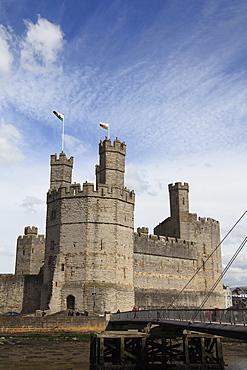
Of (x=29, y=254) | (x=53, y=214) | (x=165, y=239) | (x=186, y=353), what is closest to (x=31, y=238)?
(x=29, y=254)

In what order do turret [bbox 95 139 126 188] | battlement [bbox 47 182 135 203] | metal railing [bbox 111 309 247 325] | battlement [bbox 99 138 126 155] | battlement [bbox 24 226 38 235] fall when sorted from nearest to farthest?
metal railing [bbox 111 309 247 325], battlement [bbox 47 182 135 203], turret [bbox 95 139 126 188], battlement [bbox 99 138 126 155], battlement [bbox 24 226 38 235]

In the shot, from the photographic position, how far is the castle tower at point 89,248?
35.4m

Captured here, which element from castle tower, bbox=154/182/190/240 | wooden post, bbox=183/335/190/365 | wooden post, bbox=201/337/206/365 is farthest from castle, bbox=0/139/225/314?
wooden post, bbox=201/337/206/365

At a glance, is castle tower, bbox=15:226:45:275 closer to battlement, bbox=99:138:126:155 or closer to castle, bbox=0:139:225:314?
castle, bbox=0:139:225:314

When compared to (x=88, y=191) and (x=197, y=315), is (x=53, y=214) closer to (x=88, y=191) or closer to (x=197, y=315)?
(x=88, y=191)

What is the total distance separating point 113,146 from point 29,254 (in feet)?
67.1

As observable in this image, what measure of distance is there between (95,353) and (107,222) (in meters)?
15.7

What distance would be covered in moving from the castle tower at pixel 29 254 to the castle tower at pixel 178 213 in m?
16.1

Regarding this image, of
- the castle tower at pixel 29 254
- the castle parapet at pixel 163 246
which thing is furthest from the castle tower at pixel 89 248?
the castle tower at pixel 29 254

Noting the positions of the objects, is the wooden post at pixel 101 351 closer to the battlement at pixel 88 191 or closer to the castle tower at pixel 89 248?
the castle tower at pixel 89 248

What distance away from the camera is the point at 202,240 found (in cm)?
4966

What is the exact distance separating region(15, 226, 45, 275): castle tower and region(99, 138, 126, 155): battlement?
17.9 m

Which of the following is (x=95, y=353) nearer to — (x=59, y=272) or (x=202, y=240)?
(x=59, y=272)

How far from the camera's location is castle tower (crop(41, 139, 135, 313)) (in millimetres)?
35375
